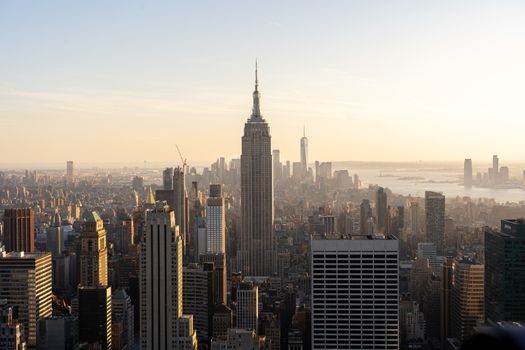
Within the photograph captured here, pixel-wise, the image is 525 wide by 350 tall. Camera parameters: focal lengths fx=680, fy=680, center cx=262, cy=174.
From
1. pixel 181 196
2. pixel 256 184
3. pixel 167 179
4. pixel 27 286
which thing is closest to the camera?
pixel 27 286

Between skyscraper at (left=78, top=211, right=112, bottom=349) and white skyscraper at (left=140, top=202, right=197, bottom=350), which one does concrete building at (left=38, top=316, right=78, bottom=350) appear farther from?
white skyscraper at (left=140, top=202, right=197, bottom=350)

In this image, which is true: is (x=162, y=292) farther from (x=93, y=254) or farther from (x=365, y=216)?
(x=365, y=216)

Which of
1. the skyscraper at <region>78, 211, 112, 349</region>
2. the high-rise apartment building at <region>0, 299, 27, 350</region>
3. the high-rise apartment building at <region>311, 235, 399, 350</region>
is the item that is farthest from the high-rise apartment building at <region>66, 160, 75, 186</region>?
the high-rise apartment building at <region>311, 235, 399, 350</region>

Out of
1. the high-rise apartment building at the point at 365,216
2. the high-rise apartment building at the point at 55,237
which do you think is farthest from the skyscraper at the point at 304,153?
the high-rise apartment building at the point at 55,237

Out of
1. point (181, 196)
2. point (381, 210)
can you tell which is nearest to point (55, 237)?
point (181, 196)

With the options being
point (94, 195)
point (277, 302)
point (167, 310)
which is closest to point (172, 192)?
point (94, 195)

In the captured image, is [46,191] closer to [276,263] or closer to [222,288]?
[222,288]
